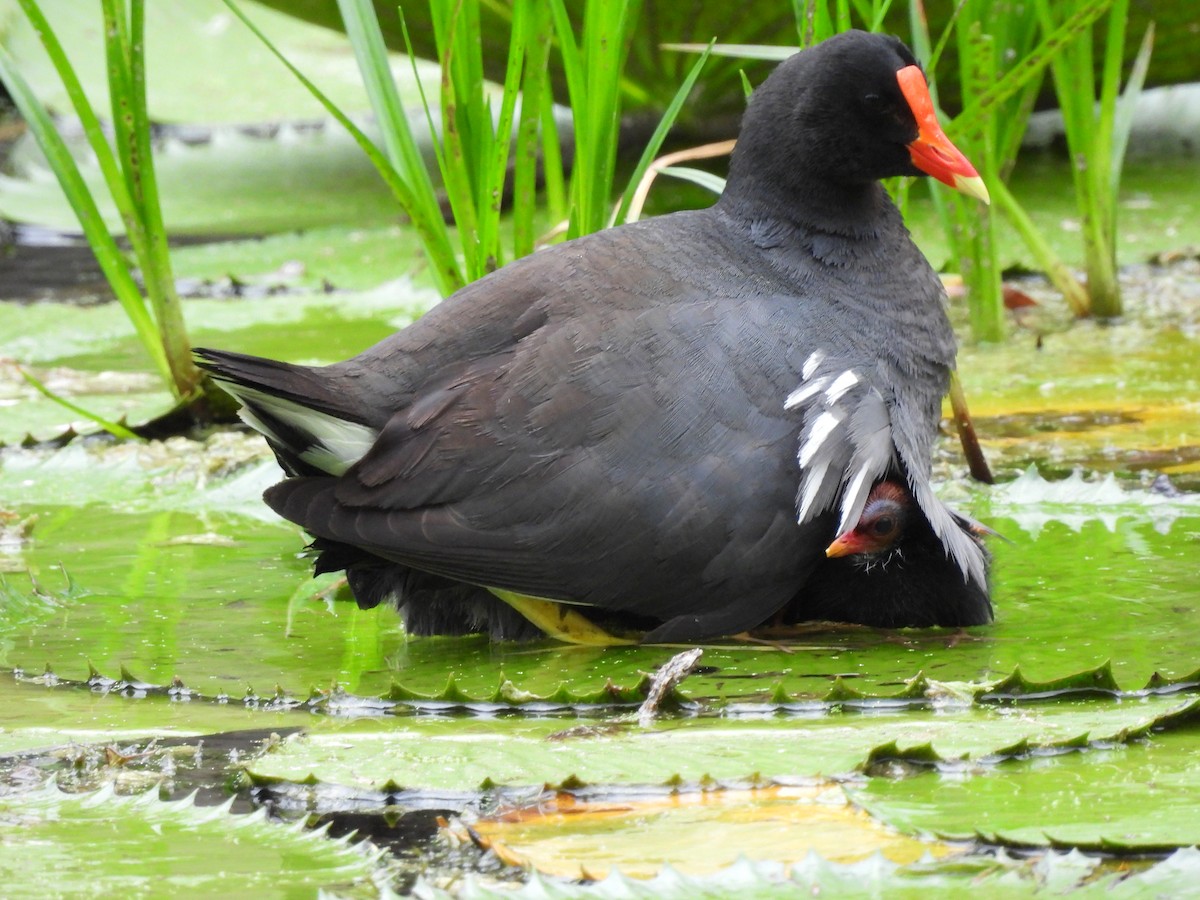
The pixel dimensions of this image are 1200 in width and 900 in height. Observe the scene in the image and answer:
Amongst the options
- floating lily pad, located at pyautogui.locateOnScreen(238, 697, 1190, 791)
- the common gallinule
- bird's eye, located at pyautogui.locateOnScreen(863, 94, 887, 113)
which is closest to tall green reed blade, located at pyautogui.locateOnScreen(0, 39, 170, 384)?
the common gallinule

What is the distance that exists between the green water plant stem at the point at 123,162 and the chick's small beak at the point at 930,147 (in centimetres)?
163

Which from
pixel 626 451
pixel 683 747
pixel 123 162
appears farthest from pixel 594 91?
pixel 683 747

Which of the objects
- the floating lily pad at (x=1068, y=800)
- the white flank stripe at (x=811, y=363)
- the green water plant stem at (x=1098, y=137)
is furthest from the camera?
the green water plant stem at (x=1098, y=137)

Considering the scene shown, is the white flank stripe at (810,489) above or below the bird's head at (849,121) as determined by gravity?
below

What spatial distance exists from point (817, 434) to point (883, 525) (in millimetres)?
185

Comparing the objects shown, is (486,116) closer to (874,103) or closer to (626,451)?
(874,103)

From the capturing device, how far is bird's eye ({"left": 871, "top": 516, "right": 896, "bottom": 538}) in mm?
2416

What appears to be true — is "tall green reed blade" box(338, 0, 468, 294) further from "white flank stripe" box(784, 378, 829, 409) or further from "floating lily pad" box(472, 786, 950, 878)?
"floating lily pad" box(472, 786, 950, 878)

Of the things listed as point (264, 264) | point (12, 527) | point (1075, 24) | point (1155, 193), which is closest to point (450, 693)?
point (12, 527)

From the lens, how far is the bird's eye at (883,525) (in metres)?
2.42

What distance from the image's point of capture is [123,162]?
3.60 m

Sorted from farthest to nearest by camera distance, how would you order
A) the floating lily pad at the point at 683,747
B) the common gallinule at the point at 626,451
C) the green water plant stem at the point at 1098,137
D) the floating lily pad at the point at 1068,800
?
the green water plant stem at the point at 1098,137 < the common gallinule at the point at 626,451 < the floating lily pad at the point at 683,747 < the floating lily pad at the point at 1068,800

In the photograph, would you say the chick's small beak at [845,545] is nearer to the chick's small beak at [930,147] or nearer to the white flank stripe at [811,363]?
the white flank stripe at [811,363]

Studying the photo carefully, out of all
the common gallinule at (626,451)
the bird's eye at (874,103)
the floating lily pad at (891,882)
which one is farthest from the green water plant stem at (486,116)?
the floating lily pad at (891,882)
